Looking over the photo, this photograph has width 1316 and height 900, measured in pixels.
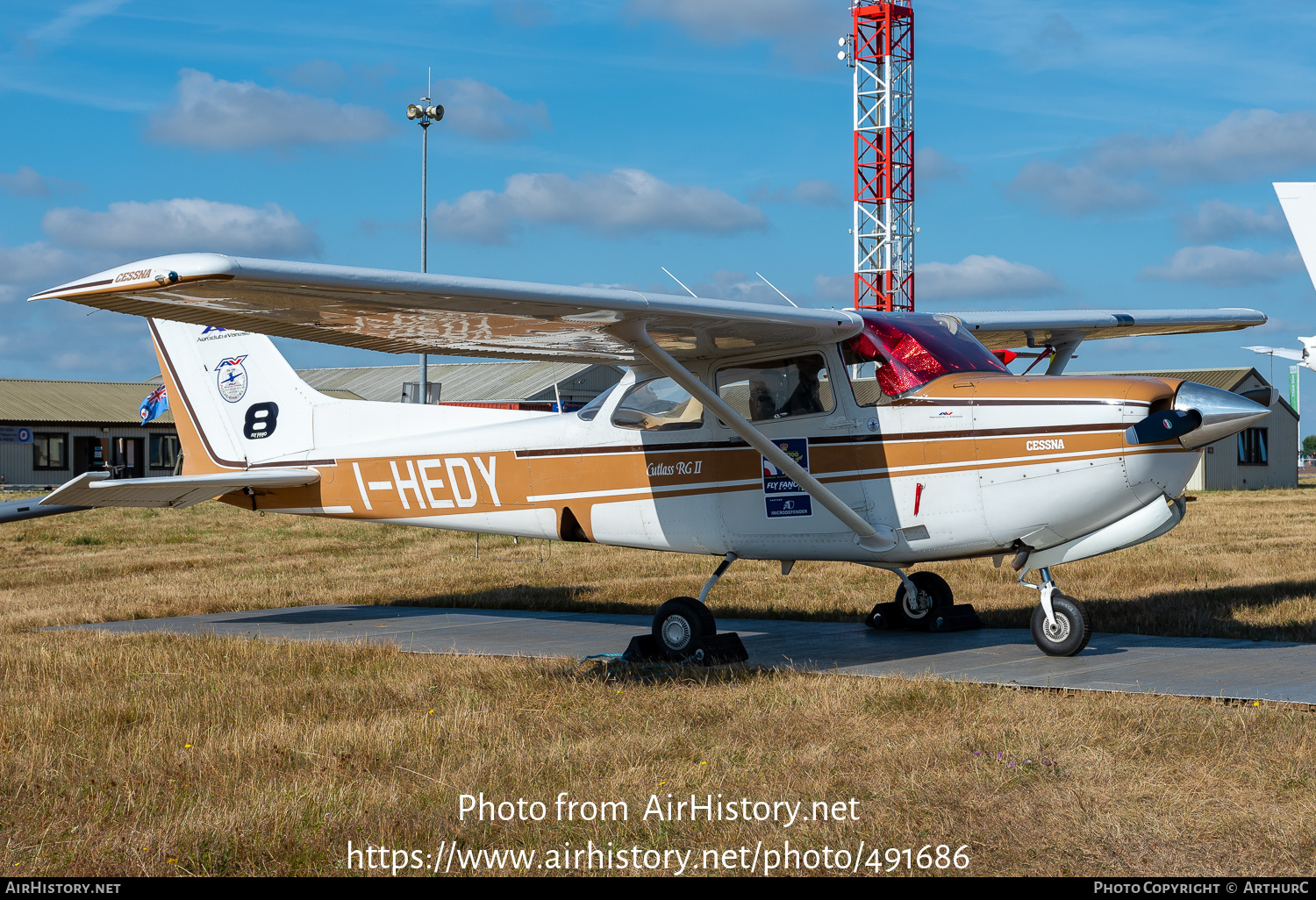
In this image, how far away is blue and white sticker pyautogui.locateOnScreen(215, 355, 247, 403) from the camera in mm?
12250

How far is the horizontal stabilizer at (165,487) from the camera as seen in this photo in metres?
9.24

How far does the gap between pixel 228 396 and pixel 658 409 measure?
530 cm

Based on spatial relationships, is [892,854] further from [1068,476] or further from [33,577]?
[33,577]

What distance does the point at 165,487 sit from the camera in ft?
35.3

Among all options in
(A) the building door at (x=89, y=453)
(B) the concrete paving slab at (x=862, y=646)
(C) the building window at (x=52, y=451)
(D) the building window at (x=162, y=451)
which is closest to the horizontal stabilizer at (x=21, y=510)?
(B) the concrete paving slab at (x=862, y=646)

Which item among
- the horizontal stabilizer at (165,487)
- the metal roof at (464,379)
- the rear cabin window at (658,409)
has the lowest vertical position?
the horizontal stabilizer at (165,487)

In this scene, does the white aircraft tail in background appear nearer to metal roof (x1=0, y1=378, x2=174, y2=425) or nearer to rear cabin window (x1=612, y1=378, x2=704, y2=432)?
rear cabin window (x1=612, y1=378, x2=704, y2=432)

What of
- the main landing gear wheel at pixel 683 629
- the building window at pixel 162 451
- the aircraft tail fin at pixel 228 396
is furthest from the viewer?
the building window at pixel 162 451

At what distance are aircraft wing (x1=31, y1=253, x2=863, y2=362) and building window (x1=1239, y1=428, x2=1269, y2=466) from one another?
132 ft

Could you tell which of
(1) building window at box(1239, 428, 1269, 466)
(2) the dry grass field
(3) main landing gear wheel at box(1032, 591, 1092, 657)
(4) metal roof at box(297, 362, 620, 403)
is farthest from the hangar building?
(3) main landing gear wheel at box(1032, 591, 1092, 657)

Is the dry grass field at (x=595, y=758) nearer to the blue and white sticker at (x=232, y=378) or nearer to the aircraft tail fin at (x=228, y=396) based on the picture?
the aircraft tail fin at (x=228, y=396)

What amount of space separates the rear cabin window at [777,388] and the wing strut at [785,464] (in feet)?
1.25
